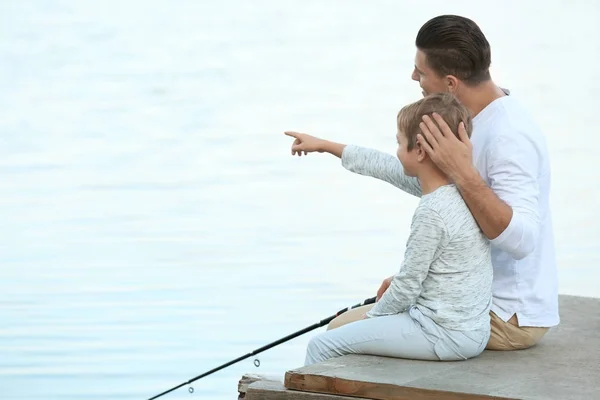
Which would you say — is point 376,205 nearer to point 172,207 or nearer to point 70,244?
point 172,207

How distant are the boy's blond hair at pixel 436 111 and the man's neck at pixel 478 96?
0.60ft

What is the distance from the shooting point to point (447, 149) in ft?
11.0

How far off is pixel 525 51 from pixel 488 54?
1211 cm

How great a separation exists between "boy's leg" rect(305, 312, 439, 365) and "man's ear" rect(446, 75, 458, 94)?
62 cm

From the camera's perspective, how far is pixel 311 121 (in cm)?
1191

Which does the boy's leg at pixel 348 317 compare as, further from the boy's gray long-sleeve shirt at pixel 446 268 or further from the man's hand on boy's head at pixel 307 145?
the man's hand on boy's head at pixel 307 145

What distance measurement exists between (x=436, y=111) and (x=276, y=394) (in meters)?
0.83

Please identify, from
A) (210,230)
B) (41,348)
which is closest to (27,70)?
(210,230)

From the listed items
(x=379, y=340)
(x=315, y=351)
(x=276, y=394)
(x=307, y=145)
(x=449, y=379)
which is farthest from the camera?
(x=307, y=145)

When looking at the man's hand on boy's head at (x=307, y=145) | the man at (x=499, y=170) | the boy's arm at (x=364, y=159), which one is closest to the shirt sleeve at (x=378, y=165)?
the boy's arm at (x=364, y=159)

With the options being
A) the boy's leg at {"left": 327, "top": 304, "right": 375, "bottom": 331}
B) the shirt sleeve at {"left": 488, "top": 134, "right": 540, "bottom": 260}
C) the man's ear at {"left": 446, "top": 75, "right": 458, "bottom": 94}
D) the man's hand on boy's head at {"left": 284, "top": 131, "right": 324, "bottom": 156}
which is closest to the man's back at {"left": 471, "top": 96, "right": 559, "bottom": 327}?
the shirt sleeve at {"left": 488, "top": 134, "right": 540, "bottom": 260}

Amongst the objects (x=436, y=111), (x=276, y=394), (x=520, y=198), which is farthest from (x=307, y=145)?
(x=276, y=394)

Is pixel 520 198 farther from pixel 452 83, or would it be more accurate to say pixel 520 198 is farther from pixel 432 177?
pixel 452 83

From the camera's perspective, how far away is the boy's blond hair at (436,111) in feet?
11.1
